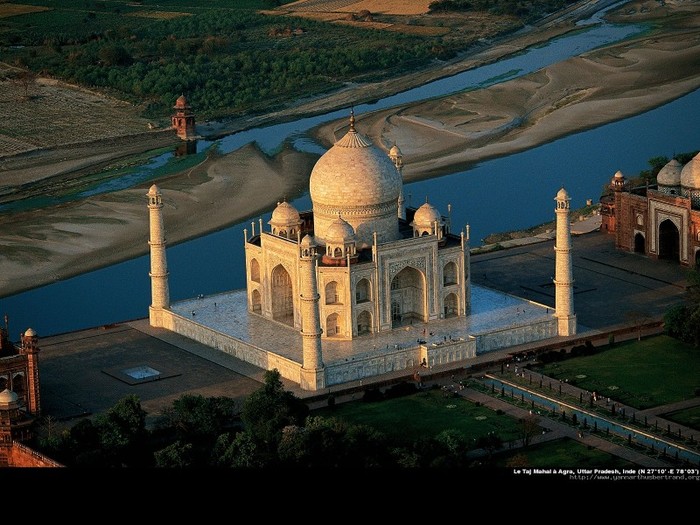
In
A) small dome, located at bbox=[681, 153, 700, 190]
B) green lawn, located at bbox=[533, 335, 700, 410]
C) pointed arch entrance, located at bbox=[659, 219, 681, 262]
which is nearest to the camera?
green lawn, located at bbox=[533, 335, 700, 410]

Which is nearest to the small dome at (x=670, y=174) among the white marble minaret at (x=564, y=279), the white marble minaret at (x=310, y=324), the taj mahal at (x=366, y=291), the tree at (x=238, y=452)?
the taj mahal at (x=366, y=291)

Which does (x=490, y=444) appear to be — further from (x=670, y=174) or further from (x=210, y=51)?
(x=210, y=51)

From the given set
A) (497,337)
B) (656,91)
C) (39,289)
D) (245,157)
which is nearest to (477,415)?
(497,337)

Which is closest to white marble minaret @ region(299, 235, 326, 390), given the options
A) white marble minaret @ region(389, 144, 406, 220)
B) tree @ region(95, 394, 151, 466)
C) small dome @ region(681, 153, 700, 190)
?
tree @ region(95, 394, 151, 466)

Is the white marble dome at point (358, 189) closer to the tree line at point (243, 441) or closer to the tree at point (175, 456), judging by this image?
the tree line at point (243, 441)

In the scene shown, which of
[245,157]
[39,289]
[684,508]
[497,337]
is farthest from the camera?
[245,157]

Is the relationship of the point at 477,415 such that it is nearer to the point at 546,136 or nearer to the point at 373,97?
the point at 546,136

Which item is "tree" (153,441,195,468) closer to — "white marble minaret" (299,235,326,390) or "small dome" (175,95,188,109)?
"white marble minaret" (299,235,326,390)
